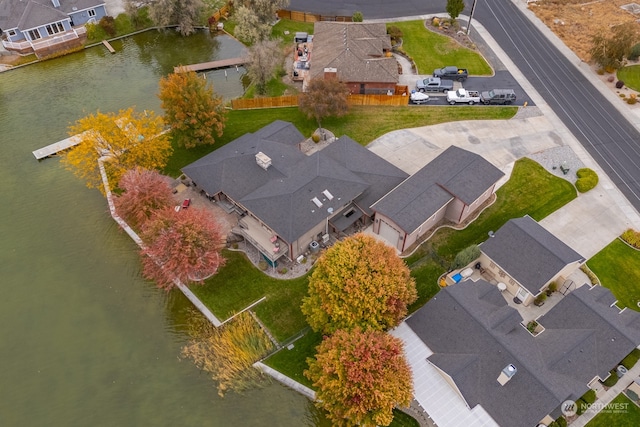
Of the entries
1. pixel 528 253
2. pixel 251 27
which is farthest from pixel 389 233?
pixel 251 27

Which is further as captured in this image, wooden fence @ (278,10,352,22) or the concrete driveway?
wooden fence @ (278,10,352,22)

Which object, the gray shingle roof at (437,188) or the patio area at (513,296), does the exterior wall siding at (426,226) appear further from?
the patio area at (513,296)

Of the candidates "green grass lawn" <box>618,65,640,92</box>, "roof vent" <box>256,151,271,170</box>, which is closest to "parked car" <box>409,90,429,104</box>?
"roof vent" <box>256,151,271,170</box>

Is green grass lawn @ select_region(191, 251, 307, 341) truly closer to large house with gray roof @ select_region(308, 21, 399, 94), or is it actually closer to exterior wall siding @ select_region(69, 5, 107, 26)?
large house with gray roof @ select_region(308, 21, 399, 94)

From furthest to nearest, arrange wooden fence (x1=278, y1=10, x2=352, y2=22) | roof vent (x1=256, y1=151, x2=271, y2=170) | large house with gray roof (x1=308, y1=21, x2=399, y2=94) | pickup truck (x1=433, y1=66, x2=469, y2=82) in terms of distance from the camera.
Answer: wooden fence (x1=278, y1=10, x2=352, y2=22) → pickup truck (x1=433, y1=66, x2=469, y2=82) → large house with gray roof (x1=308, y1=21, x2=399, y2=94) → roof vent (x1=256, y1=151, x2=271, y2=170)

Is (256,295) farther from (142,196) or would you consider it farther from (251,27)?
(251,27)

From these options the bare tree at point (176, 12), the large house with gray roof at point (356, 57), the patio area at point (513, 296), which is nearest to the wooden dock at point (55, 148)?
the bare tree at point (176, 12)
